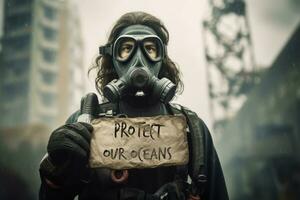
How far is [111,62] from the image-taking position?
6.06 feet

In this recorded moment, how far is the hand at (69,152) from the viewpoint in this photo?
124 cm

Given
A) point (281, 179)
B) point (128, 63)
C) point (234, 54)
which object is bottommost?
point (281, 179)

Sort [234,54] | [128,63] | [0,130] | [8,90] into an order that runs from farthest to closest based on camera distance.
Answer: [234,54] → [8,90] → [0,130] → [128,63]

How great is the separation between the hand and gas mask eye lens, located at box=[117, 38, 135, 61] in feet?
1.23

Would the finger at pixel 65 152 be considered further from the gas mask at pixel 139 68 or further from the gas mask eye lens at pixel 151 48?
the gas mask eye lens at pixel 151 48

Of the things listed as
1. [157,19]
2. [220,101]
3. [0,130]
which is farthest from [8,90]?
[157,19]

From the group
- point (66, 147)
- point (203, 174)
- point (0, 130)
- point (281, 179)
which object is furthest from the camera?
point (0, 130)

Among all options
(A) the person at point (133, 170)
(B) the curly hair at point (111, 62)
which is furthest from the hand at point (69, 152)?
(B) the curly hair at point (111, 62)

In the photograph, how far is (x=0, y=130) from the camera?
9438 mm

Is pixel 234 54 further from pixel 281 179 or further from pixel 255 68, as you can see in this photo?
pixel 281 179

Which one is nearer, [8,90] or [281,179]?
[281,179]

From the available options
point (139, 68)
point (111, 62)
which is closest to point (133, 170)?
point (139, 68)

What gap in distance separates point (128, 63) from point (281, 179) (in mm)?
8070

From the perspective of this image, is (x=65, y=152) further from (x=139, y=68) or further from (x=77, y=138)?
(x=139, y=68)
